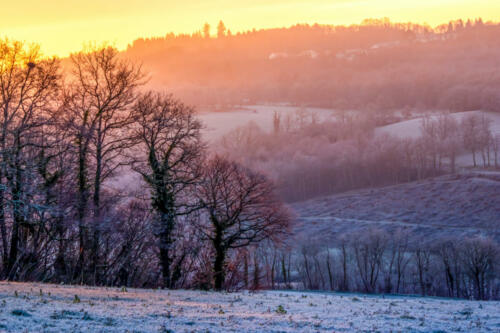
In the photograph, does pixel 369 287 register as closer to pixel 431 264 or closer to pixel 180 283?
pixel 431 264

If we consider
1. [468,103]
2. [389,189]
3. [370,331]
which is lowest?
[370,331]

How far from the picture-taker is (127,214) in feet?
109

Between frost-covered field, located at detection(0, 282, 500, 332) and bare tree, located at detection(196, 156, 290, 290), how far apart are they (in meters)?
15.2

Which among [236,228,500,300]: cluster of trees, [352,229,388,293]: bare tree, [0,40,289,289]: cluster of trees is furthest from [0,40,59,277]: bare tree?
[352,229,388,293]: bare tree

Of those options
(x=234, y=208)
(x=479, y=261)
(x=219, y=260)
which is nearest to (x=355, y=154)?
(x=479, y=261)

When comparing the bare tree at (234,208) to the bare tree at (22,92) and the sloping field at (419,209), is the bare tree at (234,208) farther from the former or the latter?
the sloping field at (419,209)

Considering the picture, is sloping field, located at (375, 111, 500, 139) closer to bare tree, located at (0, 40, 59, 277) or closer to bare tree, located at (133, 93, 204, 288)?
bare tree, located at (133, 93, 204, 288)

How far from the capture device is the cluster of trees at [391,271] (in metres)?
51.4

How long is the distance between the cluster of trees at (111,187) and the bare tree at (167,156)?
3.4 inches

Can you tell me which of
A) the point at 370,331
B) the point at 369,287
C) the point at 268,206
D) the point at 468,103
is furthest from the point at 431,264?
the point at 468,103

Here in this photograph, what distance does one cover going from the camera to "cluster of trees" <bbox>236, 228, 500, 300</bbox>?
5138 cm

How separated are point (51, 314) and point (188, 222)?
23360 mm

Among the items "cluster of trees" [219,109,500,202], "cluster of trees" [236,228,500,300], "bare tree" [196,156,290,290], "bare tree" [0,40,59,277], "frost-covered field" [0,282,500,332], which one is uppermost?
"cluster of trees" [219,109,500,202]

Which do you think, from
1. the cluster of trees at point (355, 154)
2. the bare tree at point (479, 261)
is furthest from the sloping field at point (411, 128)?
the bare tree at point (479, 261)
